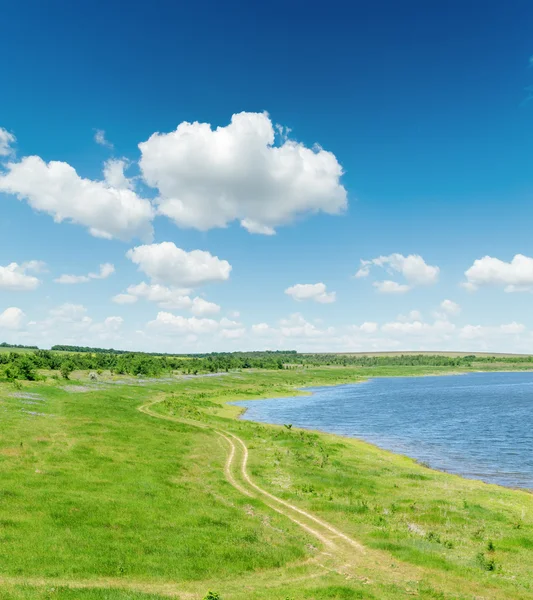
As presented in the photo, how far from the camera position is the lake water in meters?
69.5

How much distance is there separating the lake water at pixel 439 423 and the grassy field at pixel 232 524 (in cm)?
1020

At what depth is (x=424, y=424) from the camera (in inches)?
4257

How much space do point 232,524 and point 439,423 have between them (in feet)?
279

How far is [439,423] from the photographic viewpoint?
10775 centimetres

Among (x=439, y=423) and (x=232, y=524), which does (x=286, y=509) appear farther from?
(x=439, y=423)

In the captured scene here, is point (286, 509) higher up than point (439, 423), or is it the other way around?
point (286, 509)

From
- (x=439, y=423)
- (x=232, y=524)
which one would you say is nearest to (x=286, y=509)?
(x=232, y=524)

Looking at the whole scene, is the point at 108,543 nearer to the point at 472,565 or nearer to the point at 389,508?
the point at 472,565

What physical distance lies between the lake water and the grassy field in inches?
402

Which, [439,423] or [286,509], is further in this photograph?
[439,423]

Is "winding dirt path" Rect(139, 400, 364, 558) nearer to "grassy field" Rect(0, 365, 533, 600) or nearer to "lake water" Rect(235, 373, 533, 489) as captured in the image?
"grassy field" Rect(0, 365, 533, 600)

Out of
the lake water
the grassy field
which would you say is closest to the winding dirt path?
the grassy field

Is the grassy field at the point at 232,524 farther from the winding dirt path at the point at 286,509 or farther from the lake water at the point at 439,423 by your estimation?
the lake water at the point at 439,423

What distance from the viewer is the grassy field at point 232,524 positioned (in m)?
26.2
